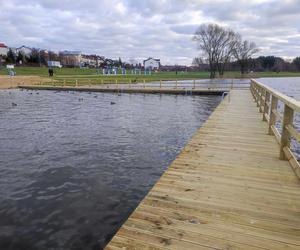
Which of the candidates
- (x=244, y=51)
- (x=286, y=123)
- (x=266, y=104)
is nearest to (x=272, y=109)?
(x=286, y=123)

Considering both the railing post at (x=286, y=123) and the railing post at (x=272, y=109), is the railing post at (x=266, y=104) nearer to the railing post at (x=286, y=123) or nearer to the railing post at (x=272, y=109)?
the railing post at (x=272, y=109)

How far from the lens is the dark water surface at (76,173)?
4125 mm

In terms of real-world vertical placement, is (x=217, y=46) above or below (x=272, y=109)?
above

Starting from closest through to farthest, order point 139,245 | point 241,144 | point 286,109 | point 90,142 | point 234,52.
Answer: point 139,245, point 286,109, point 241,144, point 90,142, point 234,52

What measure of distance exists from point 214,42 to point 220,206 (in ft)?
215

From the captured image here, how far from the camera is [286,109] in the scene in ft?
15.9

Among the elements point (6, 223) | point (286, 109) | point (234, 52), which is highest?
point (234, 52)

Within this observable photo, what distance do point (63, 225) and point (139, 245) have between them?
2000mm

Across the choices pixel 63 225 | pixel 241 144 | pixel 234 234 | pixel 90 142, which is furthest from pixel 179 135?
pixel 234 234

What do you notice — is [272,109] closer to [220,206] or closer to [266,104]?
[266,104]

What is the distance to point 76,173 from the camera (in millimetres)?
6277

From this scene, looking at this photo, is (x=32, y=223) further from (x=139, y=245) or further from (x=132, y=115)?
(x=132, y=115)

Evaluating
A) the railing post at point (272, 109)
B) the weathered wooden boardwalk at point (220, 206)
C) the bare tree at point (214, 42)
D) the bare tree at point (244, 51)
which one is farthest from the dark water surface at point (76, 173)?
the bare tree at point (244, 51)

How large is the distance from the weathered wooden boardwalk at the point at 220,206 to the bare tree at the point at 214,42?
6086 cm
